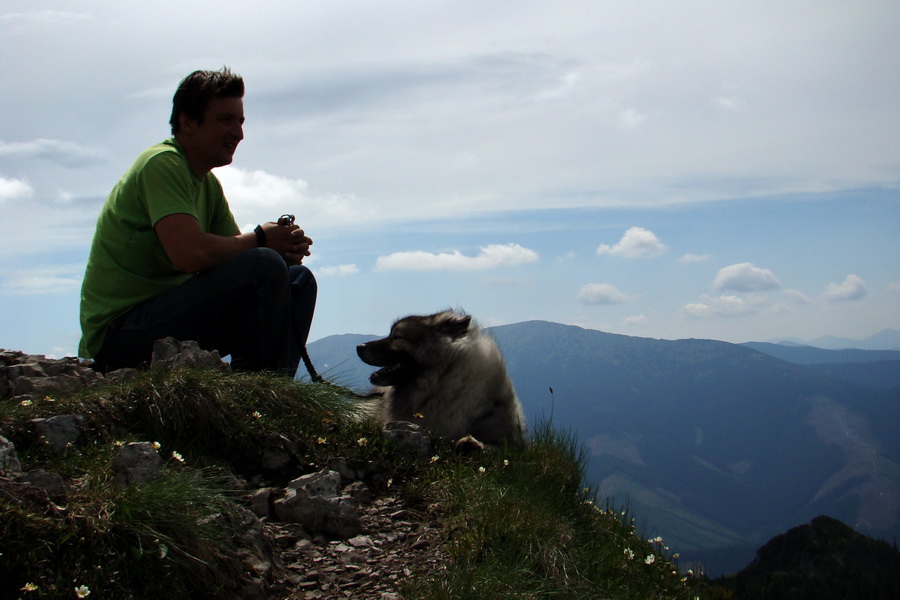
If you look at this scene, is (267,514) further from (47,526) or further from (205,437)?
(47,526)

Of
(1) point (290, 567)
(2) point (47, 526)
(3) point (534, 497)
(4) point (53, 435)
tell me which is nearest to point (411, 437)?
(3) point (534, 497)

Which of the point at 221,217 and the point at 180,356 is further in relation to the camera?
the point at 221,217

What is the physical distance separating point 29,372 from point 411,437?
290 cm

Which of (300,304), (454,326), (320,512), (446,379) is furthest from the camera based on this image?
(454,326)

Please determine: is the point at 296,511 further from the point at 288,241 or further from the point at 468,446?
the point at 288,241

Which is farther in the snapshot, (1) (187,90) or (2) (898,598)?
(2) (898,598)

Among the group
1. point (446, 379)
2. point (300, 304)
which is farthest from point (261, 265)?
point (446, 379)

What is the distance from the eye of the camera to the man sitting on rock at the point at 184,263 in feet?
17.8

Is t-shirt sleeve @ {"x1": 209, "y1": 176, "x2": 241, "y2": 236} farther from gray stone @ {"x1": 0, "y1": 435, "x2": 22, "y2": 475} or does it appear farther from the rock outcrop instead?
gray stone @ {"x1": 0, "y1": 435, "x2": 22, "y2": 475}

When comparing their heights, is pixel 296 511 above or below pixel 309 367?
below

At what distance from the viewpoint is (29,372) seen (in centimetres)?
530

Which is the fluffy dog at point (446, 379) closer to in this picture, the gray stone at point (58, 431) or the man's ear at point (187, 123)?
the man's ear at point (187, 123)

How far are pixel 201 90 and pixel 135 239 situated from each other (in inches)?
49.9

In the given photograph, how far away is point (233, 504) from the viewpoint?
3420 mm
